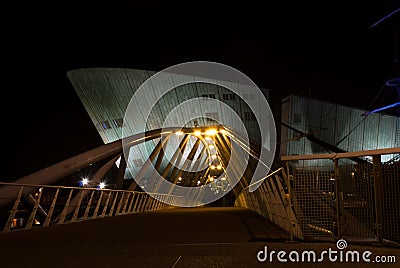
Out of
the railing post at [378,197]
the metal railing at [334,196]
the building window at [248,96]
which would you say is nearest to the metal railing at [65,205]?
the metal railing at [334,196]

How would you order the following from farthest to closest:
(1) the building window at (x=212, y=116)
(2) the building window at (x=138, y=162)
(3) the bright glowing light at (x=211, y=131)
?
1. (2) the building window at (x=138, y=162)
2. (1) the building window at (x=212, y=116)
3. (3) the bright glowing light at (x=211, y=131)

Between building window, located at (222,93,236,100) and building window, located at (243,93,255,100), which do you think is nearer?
building window, located at (243,93,255,100)

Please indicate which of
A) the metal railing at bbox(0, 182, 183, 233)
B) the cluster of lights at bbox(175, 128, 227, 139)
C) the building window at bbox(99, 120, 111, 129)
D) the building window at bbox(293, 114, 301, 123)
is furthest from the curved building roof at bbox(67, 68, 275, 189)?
the cluster of lights at bbox(175, 128, 227, 139)

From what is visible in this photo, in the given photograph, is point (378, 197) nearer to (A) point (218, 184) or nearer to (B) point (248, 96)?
(B) point (248, 96)

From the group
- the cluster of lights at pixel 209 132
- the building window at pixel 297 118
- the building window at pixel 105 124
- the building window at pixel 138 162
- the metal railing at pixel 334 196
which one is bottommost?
the metal railing at pixel 334 196

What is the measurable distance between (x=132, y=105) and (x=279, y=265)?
39321 mm

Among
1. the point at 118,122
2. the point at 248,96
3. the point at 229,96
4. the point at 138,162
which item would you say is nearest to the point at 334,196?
the point at 248,96

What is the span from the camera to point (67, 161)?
55.0ft

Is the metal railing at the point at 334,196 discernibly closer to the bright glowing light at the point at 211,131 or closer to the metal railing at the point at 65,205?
the metal railing at the point at 65,205

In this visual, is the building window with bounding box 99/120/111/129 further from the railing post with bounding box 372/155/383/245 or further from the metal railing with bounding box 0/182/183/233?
the railing post with bounding box 372/155/383/245

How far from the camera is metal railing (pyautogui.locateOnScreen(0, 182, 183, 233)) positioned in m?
9.77

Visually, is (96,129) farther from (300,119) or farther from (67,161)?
(67,161)

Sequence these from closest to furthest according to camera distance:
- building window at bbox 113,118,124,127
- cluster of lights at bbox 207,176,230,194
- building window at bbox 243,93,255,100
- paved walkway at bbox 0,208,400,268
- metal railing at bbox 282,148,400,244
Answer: paved walkway at bbox 0,208,400,268 < metal railing at bbox 282,148,400,244 < building window at bbox 243,93,255,100 < building window at bbox 113,118,124,127 < cluster of lights at bbox 207,176,230,194

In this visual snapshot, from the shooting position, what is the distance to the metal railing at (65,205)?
32.1ft
